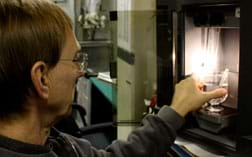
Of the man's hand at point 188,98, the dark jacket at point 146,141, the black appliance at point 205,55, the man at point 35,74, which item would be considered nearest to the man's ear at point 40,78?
the man at point 35,74

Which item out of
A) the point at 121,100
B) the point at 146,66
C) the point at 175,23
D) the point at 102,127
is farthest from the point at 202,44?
the point at 102,127

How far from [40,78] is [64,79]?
→ 0.07 m

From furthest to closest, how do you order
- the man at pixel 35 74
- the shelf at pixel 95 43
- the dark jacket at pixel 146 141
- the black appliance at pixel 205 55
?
1. the shelf at pixel 95 43
2. the black appliance at pixel 205 55
3. the dark jacket at pixel 146 141
4. the man at pixel 35 74

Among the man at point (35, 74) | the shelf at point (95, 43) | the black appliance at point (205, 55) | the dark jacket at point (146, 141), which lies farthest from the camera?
the shelf at point (95, 43)

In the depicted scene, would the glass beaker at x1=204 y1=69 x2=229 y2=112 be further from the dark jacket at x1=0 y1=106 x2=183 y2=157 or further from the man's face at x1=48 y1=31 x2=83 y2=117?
the man's face at x1=48 y1=31 x2=83 y2=117

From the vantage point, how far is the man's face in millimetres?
819

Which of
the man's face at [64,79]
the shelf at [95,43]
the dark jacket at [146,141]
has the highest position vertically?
the man's face at [64,79]

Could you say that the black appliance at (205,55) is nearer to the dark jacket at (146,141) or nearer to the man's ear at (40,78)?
the dark jacket at (146,141)

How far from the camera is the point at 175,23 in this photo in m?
1.43

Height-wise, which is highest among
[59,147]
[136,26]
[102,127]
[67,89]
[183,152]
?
[136,26]

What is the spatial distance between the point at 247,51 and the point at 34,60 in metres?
0.57

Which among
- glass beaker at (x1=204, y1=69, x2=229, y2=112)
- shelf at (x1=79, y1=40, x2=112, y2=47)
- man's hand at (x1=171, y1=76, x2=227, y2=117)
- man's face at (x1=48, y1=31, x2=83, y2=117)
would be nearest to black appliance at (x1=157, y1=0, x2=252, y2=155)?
glass beaker at (x1=204, y1=69, x2=229, y2=112)

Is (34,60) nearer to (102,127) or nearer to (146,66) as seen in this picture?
(146,66)

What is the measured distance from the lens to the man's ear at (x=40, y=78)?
0.77m
